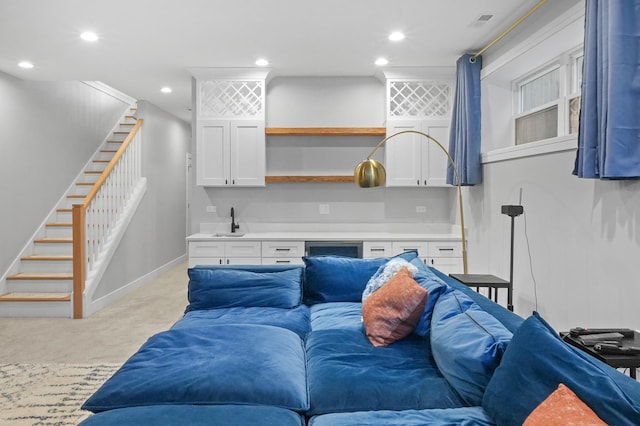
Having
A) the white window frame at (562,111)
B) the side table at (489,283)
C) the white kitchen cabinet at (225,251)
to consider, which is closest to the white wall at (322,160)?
the white kitchen cabinet at (225,251)

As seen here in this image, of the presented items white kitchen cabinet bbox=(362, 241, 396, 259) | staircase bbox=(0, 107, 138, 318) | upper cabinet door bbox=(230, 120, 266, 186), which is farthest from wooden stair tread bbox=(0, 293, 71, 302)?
white kitchen cabinet bbox=(362, 241, 396, 259)

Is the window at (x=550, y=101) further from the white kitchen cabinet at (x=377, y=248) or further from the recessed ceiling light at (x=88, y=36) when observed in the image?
the recessed ceiling light at (x=88, y=36)

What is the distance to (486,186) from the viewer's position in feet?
13.9

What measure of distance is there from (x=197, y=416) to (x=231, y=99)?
4040mm

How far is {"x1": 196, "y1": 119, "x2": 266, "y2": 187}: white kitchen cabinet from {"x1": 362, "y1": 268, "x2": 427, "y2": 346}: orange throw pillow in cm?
294

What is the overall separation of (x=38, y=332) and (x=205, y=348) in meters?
3.09

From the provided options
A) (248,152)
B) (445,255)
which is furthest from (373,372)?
(248,152)

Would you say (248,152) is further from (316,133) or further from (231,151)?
(316,133)

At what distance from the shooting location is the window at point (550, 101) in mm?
3245

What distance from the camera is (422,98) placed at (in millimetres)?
4980

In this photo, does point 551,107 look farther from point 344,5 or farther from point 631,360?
point 631,360

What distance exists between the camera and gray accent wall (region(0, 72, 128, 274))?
5035 millimetres

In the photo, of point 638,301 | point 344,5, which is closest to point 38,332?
point 344,5

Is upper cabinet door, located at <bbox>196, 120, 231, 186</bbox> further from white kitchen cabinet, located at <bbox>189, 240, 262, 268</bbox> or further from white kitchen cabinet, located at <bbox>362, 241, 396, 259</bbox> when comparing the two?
white kitchen cabinet, located at <bbox>362, 241, 396, 259</bbox>
